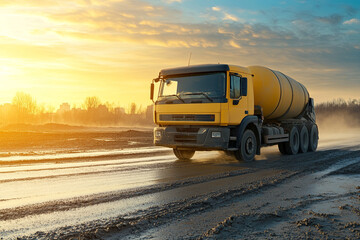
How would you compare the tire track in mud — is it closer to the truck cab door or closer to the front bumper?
the front bumper

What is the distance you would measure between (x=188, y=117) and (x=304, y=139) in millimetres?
7991

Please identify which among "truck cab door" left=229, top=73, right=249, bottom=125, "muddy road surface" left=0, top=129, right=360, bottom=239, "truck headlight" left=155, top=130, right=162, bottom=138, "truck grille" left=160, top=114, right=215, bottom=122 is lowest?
"muddy road surface" left=0, top=129, right=360, bottom=239

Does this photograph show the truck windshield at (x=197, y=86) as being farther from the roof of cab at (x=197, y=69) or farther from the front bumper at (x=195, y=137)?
the front bumper at (x=195, y=137)

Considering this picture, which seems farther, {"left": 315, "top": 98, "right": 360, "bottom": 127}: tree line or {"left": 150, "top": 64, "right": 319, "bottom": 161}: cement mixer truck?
{"left": 315, "top": 98, "right": 360, "bottom": 127}: tree line

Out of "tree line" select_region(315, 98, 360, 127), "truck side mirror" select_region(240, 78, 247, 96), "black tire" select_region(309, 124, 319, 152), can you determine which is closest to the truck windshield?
"truck side mirror" select_region(240, 78, 247, 96)

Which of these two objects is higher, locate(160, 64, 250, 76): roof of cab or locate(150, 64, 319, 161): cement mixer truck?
locate(160, 64, 250, 76): roof of cab

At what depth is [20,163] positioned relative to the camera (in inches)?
474

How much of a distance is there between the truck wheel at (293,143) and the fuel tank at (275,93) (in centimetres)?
73

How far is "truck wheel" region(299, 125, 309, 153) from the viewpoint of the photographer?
16.8 meters

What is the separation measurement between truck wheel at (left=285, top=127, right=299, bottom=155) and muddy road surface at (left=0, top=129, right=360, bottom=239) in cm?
530

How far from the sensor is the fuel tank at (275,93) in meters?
13.9

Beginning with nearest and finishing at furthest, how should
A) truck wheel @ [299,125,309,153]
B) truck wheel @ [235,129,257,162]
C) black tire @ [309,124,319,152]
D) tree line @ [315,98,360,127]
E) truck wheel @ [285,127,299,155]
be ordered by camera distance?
truck wheel @ [235,129,257,162], truck wheel @ [285,127,299,155], truck wheel @ [299,125,309,153], black tire @ [309,124,319,152], tree line @ [315,98,360,127]

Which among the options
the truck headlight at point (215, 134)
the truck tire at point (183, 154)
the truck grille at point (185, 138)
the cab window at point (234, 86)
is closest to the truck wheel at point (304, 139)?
the truck tire at point (183, 154)

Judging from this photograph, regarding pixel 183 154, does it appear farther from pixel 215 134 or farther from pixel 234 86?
pixel 234 86
